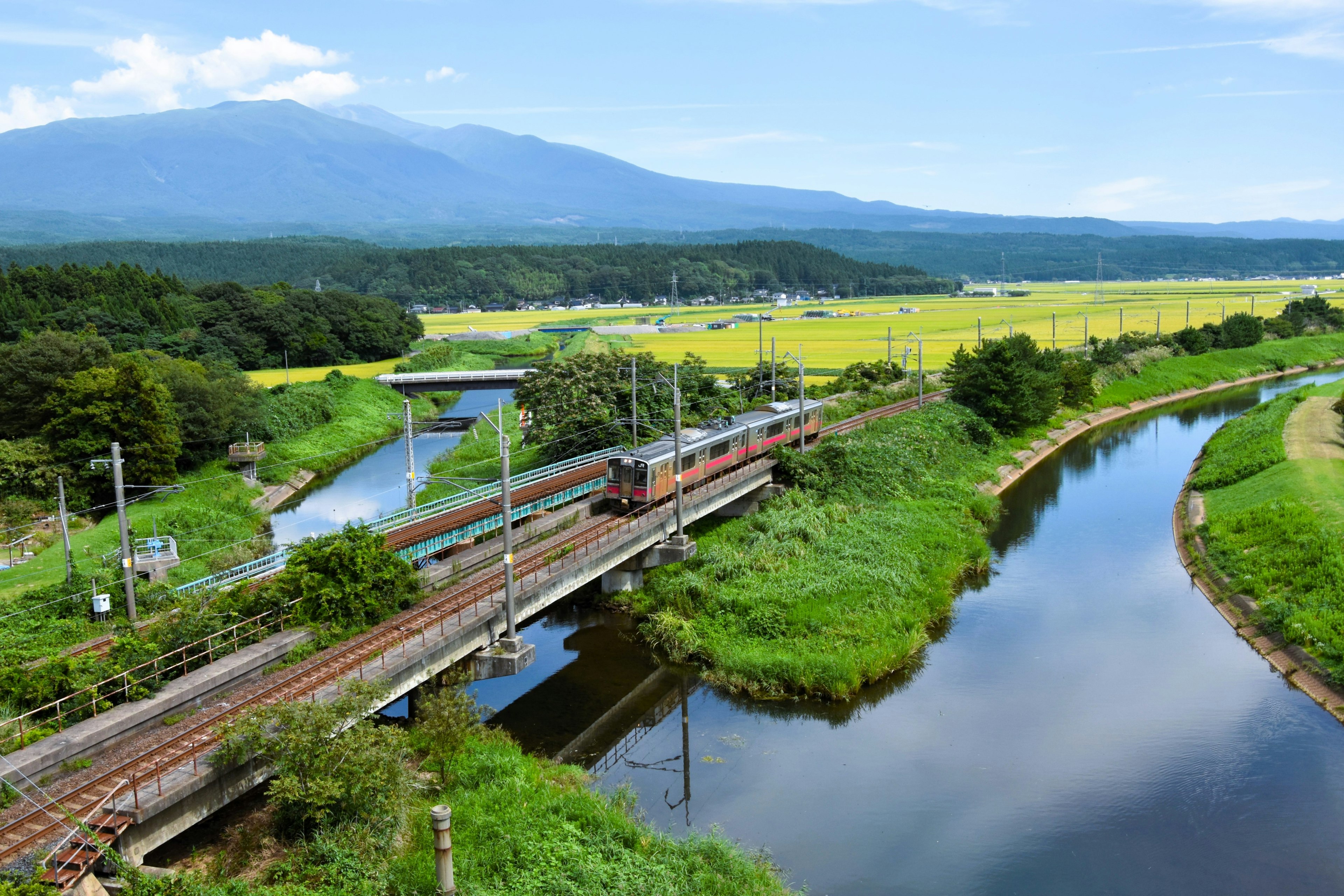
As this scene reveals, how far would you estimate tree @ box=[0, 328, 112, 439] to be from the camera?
172 feet

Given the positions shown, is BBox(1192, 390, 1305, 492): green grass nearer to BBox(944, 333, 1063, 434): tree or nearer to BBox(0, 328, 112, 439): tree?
BBox(944, 333, 1063, 434): tree

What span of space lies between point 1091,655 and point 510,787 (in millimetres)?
19016

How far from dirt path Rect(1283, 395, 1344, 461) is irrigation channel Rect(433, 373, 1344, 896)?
19262mm

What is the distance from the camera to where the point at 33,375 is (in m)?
52.4

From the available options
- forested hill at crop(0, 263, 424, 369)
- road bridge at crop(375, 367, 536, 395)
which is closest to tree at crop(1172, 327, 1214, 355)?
road bridge at crop(375, 367, 536, 395)

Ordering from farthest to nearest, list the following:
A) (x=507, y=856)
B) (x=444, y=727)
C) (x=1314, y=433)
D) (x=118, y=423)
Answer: (x=1314, y=433) → (x=118, y=423) → (x=444, y=727) → (x=507, y=856)

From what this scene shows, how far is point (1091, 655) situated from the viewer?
31734mm

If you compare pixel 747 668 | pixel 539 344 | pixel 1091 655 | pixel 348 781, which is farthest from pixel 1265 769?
pixel 539 344

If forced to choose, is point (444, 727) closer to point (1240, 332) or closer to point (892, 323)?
point (1240, 332)

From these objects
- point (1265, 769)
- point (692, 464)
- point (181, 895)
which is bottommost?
point (1265, 769)

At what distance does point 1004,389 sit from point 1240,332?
2292 inches

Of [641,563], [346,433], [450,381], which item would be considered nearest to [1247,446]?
[641,563]

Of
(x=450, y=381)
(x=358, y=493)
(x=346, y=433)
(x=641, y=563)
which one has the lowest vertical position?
(x=358, y=493)

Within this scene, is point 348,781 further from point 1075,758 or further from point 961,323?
point 961,323
